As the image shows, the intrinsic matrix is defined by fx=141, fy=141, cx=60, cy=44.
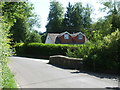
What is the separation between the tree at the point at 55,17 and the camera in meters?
59.2

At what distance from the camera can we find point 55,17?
5981 cm

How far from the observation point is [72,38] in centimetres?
4281

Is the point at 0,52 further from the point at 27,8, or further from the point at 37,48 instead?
the point at 37,48

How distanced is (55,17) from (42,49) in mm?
35267

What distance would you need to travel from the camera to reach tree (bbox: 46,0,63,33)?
59.2m

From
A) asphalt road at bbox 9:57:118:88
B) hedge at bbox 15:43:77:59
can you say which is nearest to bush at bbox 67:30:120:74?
asphalt road at bbox 9:57:118:88

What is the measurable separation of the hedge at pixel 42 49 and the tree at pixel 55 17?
87.9 ft

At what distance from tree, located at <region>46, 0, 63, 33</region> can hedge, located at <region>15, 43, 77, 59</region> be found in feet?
87.9

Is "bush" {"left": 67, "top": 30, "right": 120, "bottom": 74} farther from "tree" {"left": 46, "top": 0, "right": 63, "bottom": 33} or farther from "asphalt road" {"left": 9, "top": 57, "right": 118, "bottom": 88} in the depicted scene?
"tree" {"left": 46, "top": 0, "right": 63, "bottom": 33}

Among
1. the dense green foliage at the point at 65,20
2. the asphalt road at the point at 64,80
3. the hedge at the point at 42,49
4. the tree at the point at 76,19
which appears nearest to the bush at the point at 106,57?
the asphalt road at the point at 64,80

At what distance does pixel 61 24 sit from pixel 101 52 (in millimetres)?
51149

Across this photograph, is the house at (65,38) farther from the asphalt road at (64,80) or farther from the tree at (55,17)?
the asphalt road at (64,80)

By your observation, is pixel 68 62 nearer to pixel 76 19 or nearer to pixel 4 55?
pixel 4 55

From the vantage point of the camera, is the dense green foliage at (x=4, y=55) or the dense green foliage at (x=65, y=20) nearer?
the dense green foliage at (x=4, y=55)
